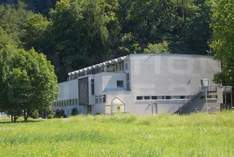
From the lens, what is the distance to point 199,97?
91.2 m

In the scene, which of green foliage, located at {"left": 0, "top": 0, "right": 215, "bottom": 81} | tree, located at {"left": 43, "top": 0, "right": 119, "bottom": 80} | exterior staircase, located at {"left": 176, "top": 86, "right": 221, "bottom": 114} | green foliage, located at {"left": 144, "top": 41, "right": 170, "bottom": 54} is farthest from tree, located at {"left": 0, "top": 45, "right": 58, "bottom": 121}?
tree, located at {"left": 43, "top": 0, "right": 119, "bottom": 80}

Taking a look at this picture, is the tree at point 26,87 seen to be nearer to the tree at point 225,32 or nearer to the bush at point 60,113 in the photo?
the tree at point 225,32

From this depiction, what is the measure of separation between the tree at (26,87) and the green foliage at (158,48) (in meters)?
39.3

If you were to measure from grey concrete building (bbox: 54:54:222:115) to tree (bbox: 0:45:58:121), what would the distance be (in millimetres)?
13155

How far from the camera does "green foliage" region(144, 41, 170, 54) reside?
377ft

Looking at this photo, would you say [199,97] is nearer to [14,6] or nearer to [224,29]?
[224,29]

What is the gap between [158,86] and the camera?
88.8 metres

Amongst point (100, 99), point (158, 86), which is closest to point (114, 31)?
Result: point (100, 99)

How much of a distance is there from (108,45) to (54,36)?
13.1 m

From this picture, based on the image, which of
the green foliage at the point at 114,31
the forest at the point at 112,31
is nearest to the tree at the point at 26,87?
the forest at the point at 112,31

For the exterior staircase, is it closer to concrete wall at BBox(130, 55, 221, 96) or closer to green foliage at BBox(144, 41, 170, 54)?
concrete wall at BBox(130, 55, 221, 96)

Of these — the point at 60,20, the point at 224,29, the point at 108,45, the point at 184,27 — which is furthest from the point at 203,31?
the point at 224,29

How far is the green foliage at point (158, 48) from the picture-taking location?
377 feet

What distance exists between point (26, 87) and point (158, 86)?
930 inches
